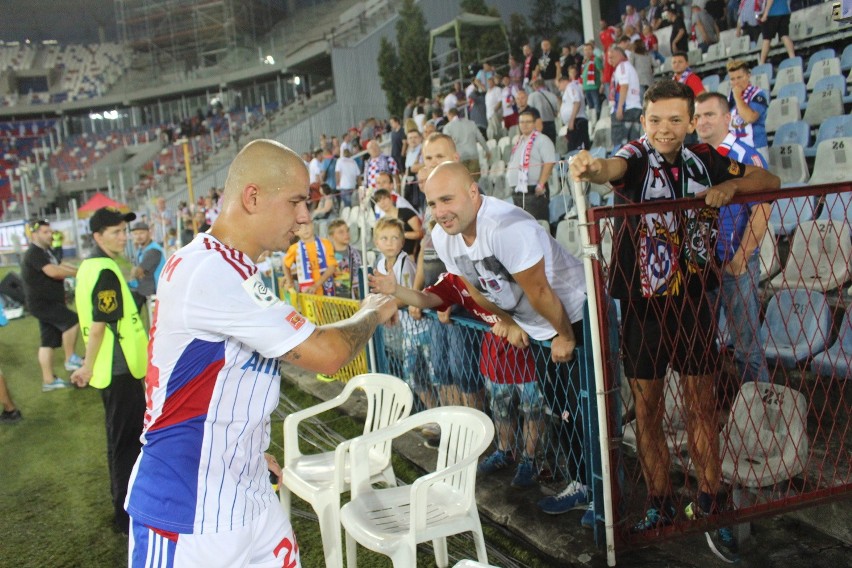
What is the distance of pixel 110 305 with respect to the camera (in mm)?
3641

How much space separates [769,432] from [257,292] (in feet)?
8.06

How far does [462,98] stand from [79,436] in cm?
1175

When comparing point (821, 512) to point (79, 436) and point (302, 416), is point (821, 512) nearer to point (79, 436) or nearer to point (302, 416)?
point (302, 416)

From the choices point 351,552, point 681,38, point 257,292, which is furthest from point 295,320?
point 681,38

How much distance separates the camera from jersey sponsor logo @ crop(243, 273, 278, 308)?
1.68 m

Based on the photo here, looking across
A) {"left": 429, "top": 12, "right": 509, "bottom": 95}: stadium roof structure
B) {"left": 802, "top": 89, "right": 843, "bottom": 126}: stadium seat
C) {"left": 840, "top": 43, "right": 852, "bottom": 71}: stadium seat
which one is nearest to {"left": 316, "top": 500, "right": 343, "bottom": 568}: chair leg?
{"left": 802, "top": 89, "right": 843, "bottom": 126}: stadium seat

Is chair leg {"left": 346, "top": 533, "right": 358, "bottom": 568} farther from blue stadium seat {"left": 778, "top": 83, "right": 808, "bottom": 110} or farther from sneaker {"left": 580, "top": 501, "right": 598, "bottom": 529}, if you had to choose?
blue stadium seat {"left": 778, "top": 83, "right": 808, "bottom": 110}

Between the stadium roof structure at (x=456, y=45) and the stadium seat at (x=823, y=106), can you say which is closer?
the stadium seat at (x=823, y=106)

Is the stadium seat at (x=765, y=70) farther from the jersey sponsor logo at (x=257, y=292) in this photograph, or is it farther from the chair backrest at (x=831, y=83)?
the jersey sponsor logo at (x=257, y=292)

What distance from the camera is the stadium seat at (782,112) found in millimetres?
7551

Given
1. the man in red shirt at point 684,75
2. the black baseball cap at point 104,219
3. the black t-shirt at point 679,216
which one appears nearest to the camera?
the black t-shirt at point 679,216

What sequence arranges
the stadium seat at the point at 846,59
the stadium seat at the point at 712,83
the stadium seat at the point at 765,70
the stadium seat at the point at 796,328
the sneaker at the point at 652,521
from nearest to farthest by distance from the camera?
the sneaker at the point at 652,521 < the stadium seat at the point at 796,328 < the stadium seat at the point at 846,59 < the stadium seat at the point at 765,70 < the stadium seat at the point at 712,83

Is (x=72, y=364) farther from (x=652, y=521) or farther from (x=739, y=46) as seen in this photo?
(x=739, y=46)

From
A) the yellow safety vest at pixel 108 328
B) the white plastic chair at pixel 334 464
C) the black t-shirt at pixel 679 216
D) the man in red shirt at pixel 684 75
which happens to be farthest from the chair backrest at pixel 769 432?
the man in red shirt at pixel 684 75
